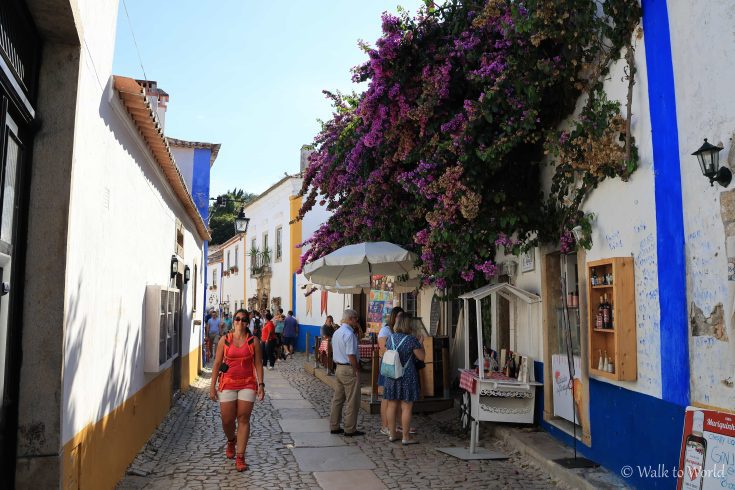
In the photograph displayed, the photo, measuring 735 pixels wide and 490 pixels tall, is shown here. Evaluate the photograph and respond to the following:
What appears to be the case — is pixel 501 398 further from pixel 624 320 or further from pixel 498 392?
pixel 624 320

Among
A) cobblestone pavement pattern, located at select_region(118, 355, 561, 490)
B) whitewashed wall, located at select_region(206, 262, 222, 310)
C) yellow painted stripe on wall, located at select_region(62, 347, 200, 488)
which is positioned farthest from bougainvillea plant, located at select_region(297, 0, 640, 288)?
whitewashed wall, located at select_region(206, 262, 222, 310)

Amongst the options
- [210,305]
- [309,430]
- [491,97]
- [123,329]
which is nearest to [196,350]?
[309,430]

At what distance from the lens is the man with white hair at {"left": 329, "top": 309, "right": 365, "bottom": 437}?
8.42m

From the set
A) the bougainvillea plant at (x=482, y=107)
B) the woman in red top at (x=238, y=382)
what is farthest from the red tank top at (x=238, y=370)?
the bougainvillea plant at (x=482, y=107)

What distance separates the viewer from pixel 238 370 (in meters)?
6.87

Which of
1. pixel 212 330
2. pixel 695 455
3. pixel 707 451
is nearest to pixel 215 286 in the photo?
pixel 212 330

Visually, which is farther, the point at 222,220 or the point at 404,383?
the point at 222,220

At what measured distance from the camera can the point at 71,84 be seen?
4098 millimetres

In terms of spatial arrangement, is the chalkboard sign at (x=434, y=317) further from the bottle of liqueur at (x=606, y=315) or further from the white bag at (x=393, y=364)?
the bottle of liqueur at (x=606, y=315)

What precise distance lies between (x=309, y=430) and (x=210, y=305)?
34084 millimetres

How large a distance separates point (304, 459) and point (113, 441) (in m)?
2.25

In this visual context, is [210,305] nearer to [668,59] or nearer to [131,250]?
[131,250]

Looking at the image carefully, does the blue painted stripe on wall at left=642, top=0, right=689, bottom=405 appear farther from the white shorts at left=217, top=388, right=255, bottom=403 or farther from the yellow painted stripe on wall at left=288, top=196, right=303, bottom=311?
the yellow painted stripe on wall at left=288, top=196, right=303, bottom=311

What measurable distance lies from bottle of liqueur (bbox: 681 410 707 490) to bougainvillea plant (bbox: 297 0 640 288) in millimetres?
2569
